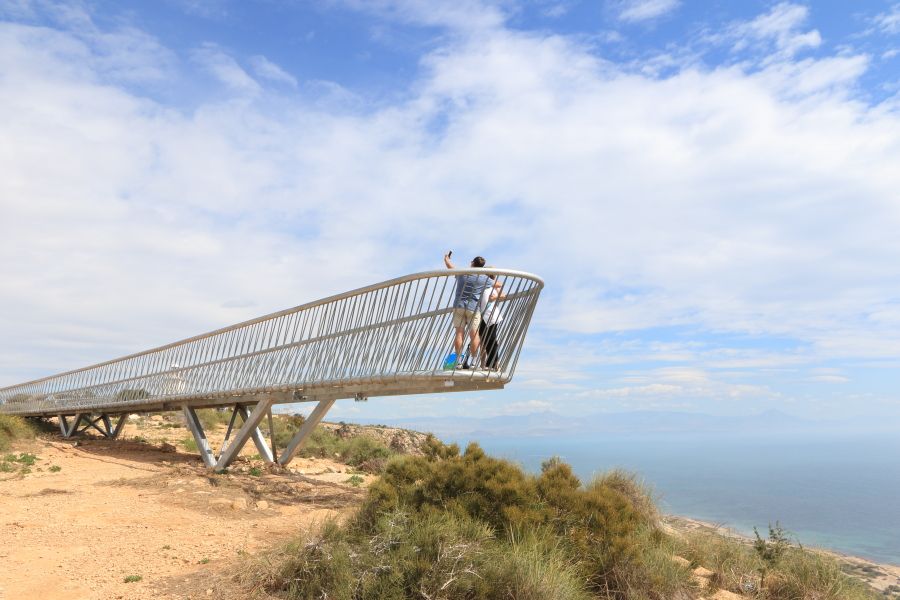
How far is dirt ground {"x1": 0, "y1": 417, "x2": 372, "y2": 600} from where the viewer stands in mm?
5957

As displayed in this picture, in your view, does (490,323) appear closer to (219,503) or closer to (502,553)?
(502,553)

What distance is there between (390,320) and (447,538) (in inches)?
181

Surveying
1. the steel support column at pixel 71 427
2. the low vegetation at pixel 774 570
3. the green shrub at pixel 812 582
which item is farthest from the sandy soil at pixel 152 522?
the steel support column at pixel 71 427

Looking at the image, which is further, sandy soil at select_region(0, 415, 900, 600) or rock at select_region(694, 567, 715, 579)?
rock at select_region(694, 567, 715, 579)

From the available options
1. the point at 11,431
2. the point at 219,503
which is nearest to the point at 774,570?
the point at 219,503

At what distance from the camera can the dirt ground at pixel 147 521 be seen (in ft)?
19.5

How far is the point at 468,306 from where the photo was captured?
869 cm

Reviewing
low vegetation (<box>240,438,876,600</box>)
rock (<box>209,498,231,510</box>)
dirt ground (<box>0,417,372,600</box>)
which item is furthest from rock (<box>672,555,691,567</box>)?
rock (<box>209,498,231,510</box>)

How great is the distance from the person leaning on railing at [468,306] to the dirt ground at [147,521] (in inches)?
114

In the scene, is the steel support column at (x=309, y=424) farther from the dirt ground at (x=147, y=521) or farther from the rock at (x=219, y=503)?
the rock at (x=219, y=503)

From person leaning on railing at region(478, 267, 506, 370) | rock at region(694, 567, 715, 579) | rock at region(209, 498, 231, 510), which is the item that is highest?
person leaning on railing at region(478, 267, 506, 370)

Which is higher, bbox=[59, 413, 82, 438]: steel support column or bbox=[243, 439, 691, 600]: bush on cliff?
bbox=[243, 439, 691, 600]: bush on cliff

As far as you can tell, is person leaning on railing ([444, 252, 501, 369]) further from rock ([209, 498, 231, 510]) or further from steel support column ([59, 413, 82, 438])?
steel support column ([59, 413, 82, 438])

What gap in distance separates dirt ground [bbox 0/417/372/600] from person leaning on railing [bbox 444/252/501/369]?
2884 millimetres
